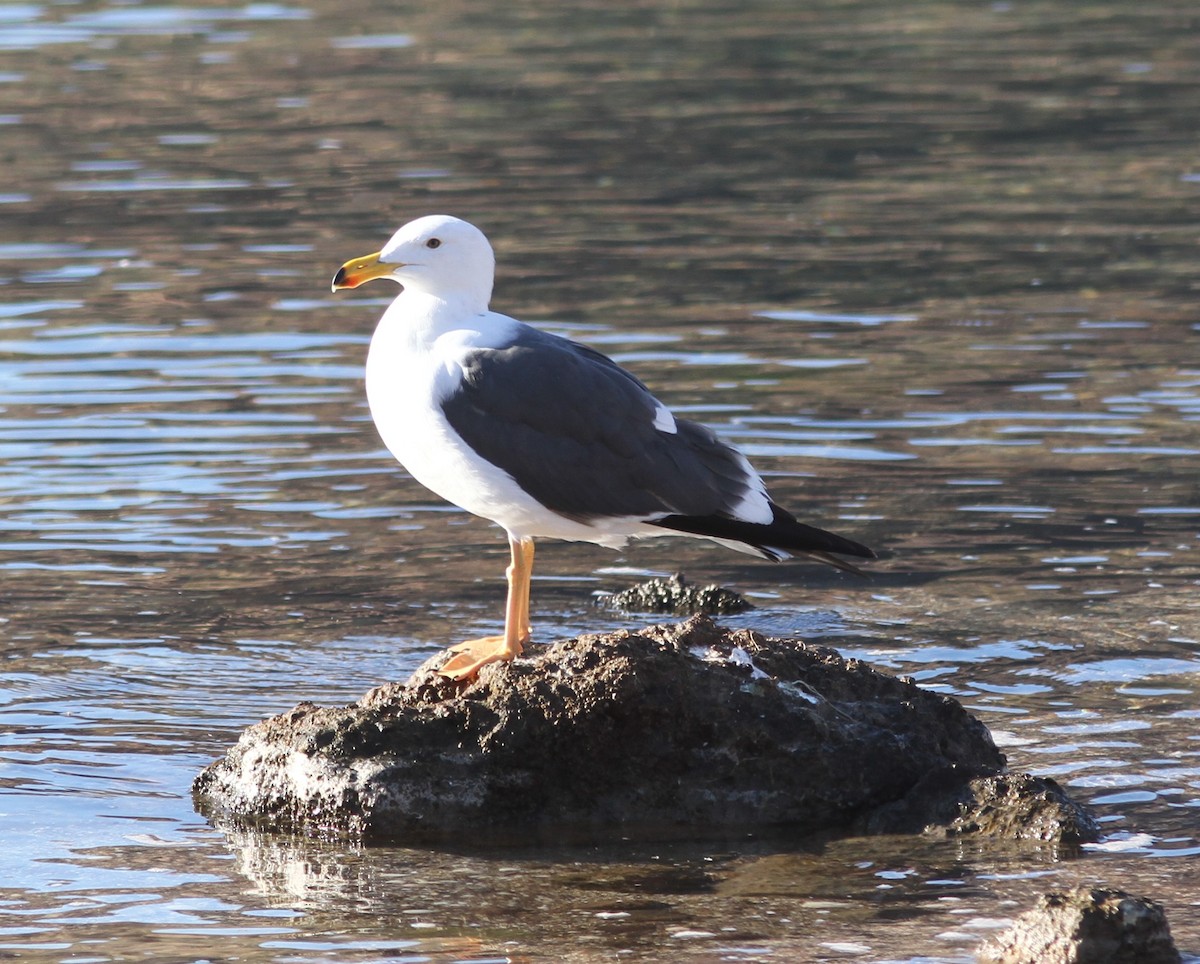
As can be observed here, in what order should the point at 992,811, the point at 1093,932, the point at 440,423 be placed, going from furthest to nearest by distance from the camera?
1. the point at 440,423
2. the point at 992,811
3. the point at 1093,932

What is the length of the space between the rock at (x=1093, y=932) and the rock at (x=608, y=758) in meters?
0.98

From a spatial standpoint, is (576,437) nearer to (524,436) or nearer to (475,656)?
(524,436)

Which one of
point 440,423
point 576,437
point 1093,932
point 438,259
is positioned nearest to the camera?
point 1093,932

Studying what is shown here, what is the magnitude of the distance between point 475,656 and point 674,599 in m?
1.98

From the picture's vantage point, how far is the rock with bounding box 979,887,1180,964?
4820mm

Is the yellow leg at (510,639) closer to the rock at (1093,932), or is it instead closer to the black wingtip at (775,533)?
the black wingtip at (775,533)

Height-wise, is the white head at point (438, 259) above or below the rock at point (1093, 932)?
above

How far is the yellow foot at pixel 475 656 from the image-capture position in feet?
20.3

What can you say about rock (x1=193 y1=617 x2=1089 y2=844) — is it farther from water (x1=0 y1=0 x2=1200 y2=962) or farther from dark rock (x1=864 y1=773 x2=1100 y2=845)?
water (x1=0 y1=0 x2=1200 y2=962)

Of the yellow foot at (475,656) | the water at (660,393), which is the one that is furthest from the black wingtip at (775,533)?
the water at (660,393)

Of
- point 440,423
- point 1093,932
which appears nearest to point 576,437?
point 440,423

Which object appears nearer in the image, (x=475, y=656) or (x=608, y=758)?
(x=608, y=758)

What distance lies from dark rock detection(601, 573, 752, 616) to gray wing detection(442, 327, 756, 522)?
1771mm

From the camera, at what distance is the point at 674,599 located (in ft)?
27.2
